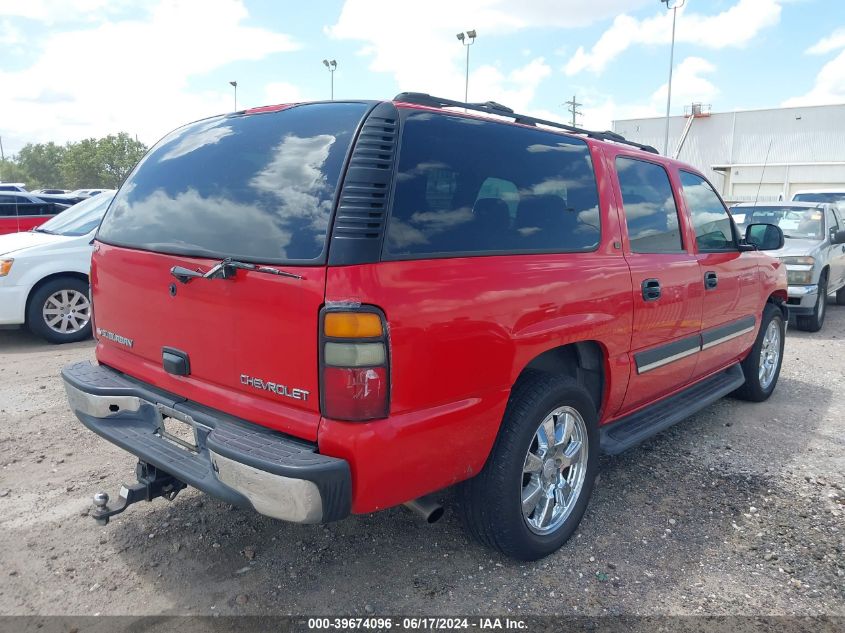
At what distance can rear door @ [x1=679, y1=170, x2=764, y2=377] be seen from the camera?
4.03 m

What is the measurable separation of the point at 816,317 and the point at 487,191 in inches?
289

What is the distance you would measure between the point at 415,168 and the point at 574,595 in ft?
6.16

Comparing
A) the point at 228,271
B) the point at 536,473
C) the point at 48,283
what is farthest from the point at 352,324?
the point at 48,283

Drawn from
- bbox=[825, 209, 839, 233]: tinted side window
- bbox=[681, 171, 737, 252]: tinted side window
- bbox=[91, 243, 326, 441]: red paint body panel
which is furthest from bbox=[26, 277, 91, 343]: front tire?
bbox=[825, 209, 839, 233]: tinted side window

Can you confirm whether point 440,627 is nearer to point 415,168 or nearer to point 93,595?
point 93,595

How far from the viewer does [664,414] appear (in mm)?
3787

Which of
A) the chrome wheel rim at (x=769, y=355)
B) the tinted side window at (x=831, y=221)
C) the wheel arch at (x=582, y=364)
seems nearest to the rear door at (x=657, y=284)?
the wheel arch at (x=582, y=364)

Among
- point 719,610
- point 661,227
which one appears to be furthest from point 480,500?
point 661,227

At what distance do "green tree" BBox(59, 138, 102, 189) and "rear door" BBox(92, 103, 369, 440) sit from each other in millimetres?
85476

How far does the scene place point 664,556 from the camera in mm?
2945

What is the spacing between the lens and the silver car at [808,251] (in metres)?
7.86

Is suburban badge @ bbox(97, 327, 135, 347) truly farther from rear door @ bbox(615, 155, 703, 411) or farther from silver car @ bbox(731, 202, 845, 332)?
silver car @ bbox(731, 202, 845, 332)

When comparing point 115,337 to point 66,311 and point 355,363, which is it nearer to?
point 355,363

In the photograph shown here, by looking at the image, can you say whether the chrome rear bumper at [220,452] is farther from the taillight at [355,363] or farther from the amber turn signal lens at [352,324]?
the amber turn signal lens at [352,324]
